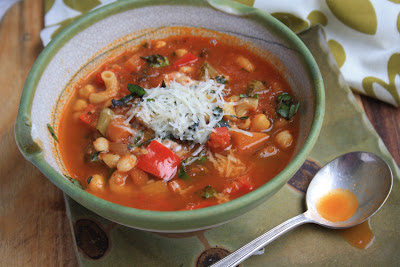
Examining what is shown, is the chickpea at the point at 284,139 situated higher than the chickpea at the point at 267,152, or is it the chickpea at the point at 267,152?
the chickpea at the point at 284,139

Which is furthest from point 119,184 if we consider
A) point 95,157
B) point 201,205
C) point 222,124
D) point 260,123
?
point 260,123

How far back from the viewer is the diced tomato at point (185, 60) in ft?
9.96

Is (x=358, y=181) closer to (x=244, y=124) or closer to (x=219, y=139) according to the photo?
(x=244, y=124)

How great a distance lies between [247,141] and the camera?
2.52 metres

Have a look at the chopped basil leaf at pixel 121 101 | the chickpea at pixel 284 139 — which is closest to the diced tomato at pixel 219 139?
the chickpea at pixel 284 139

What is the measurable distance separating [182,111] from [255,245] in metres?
0.95

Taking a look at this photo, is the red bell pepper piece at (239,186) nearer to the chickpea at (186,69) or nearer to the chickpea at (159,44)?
the chickpea at (186,69)

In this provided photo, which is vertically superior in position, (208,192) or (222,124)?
(222,124)

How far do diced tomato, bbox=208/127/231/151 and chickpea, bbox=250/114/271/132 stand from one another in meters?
0.21

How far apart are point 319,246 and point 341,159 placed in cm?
64

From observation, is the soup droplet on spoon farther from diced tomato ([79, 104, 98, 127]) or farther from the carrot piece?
diced tomato ([79, 104, 98, 127])

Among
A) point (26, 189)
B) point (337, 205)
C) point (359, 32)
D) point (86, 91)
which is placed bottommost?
point (26, 189)

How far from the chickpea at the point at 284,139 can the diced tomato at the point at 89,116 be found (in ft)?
4.09

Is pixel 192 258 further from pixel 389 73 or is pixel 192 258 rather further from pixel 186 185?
pixel 389 73
